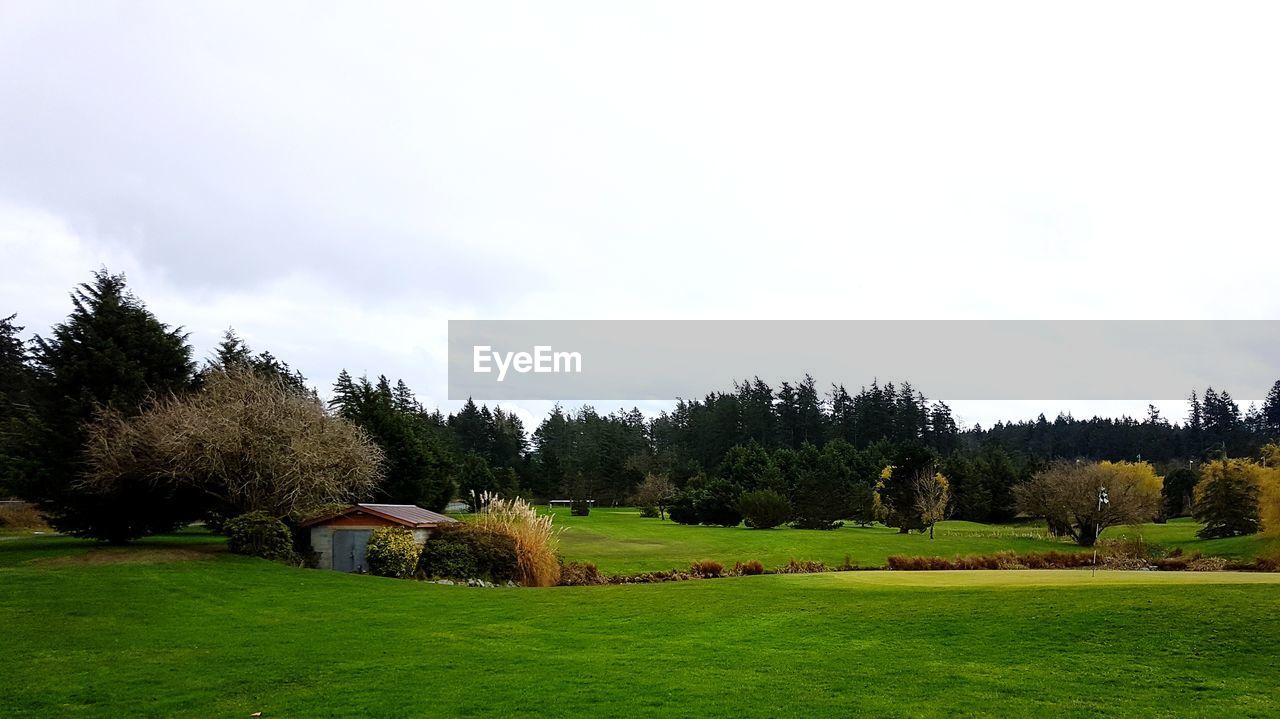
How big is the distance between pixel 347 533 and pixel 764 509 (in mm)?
35073

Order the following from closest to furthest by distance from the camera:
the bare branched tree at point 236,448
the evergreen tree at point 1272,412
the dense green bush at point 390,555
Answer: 1. the bare branched tree at point 236,448
2. the dense green bush at point 390,555
3. the evergreen tree at point 1272,412

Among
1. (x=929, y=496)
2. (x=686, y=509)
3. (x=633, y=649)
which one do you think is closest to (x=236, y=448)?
(x=633, y=649)

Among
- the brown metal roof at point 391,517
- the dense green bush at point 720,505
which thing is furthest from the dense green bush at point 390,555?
the dense green bush at point 720,505

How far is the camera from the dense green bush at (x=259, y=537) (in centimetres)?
2364

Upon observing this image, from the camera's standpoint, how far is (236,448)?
81.5 feet

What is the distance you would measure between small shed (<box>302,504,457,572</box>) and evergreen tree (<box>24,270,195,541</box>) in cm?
552

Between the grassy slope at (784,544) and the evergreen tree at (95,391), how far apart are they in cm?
1625

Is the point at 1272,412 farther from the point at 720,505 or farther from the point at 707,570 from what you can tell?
the point at 707,570

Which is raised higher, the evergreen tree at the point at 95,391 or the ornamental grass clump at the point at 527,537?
the evergreen tree at the point at 95,391

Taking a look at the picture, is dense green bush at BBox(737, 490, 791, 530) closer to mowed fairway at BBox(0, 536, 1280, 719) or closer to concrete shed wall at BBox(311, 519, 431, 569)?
concrete shed wall at BBox(311, 519, 431, 569)

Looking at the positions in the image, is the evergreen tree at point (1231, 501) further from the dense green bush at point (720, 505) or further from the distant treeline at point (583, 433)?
the dense green bush at point (720, 505)

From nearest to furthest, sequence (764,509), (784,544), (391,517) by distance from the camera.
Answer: (391,517)
(784,544)
(764,509)

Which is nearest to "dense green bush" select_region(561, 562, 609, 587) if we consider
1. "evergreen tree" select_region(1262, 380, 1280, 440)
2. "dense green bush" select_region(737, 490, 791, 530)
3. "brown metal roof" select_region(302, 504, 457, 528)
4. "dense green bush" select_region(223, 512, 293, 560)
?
"brown metal roof" select_region(302, 504, 457, 528)

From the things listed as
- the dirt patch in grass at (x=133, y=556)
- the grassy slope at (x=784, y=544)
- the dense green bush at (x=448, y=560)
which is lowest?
the grassy slope at (x=784, y=544)
